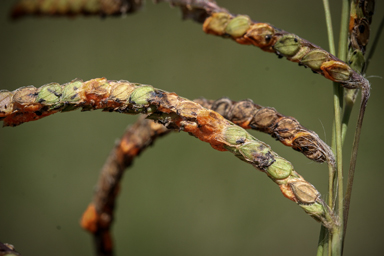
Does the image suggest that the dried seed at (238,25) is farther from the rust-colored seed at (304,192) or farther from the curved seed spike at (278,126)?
the rust-colored seed at (304,192)

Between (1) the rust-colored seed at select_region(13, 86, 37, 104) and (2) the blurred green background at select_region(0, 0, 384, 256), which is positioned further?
(2) the blurred green background at select_region(0, 0, 384, 256)

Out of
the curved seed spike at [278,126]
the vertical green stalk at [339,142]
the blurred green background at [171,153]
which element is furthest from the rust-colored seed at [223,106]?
the blurred green background at [171,153]

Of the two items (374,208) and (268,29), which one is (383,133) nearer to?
(374,208)

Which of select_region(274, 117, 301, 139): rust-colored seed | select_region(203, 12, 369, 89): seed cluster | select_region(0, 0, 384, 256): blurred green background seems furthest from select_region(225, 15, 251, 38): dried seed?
select_region(0, 0, 384, 256): blurred green background

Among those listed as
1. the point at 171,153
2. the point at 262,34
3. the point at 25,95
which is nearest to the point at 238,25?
the point at 262,34

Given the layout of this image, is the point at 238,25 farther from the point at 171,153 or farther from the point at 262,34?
the point at 171,153

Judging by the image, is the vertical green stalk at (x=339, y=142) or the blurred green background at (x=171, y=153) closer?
the vertical green stalk at (x=339, y=142)

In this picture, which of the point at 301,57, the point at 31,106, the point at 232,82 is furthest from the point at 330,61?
the point at 232,82

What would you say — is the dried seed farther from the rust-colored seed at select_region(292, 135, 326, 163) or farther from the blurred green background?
the blurred green background

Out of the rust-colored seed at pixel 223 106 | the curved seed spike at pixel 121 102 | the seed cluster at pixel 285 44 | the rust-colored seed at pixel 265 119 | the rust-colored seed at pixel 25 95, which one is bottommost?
the rust-colored seed at pixel 25 95
